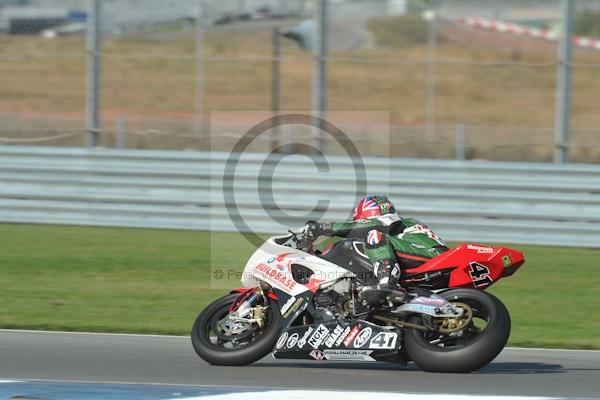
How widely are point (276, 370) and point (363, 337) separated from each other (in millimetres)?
668

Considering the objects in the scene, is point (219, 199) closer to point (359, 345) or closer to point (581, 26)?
point (581, 26)

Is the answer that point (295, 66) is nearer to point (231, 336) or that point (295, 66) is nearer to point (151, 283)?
point (151, 283)

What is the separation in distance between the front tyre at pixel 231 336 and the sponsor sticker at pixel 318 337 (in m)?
0.25

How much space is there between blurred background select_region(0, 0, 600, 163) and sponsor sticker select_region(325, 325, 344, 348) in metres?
6.68

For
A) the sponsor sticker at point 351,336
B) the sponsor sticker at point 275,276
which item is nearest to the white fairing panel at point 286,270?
the sponsor sticker at point 275,276

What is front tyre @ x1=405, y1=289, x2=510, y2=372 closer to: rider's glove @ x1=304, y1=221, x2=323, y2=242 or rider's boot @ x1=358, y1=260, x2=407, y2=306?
rider's boot @ x1=358, y1=260, x2=407, y2=306

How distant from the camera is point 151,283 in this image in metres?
11.6

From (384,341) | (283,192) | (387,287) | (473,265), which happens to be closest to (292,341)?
(384,341)

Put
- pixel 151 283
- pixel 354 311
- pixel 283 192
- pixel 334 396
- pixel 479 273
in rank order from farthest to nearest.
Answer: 1. pixel 283 192
2. pixel 151 283
3. pixel 354 311
4. pixel 479 273
5. pixel 334 396

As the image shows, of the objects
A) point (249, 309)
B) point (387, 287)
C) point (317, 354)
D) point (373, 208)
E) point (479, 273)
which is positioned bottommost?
A: point (317, 354)

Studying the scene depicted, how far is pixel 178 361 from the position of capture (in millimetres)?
8070

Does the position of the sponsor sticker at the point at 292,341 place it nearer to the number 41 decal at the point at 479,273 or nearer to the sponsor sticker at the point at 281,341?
the sponsor sticker at the point at 281,341

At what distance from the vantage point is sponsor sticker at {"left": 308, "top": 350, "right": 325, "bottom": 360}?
A: 7664mm

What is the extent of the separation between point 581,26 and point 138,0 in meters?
5.85
